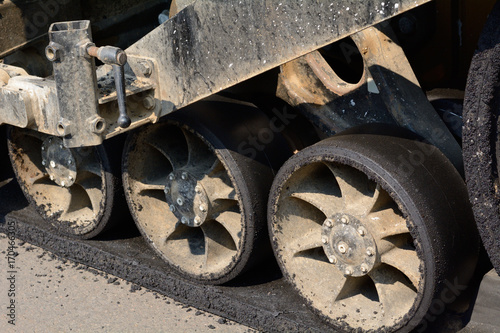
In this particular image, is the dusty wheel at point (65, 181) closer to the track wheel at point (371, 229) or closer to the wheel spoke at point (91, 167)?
the wheel spoke at point (91, 167)

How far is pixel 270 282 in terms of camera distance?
3143 mm

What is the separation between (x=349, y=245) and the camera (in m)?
2.58

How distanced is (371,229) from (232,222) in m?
0.74

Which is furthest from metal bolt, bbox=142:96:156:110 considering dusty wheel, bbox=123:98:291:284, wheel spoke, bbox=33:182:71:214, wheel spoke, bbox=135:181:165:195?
wheel spoke, bbox=33:182:71:214

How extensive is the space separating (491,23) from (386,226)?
798mm

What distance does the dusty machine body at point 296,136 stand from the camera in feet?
7.65

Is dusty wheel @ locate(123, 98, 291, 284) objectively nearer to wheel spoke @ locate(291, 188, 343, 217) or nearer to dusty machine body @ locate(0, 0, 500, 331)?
dusty machine body @ locate(0, 0, 500, 331)

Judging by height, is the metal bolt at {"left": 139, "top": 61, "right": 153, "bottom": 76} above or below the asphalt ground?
above

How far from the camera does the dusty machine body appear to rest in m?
2.33

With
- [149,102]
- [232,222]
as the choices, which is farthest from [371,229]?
[149,102]

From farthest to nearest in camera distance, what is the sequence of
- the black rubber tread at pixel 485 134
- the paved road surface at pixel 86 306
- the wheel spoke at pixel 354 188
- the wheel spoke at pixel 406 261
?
the paved road surface at pixel 86 306 < the wheel spoke at pixel 354 188 < the wheel spoke at pixel 406 261 < the black rubber tread at pixel 485 134

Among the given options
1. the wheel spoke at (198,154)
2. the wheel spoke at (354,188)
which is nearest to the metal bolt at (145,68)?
the wheel spoke at (198,154)

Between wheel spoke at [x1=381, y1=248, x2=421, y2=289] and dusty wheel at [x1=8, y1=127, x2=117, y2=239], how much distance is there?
55.3 inches

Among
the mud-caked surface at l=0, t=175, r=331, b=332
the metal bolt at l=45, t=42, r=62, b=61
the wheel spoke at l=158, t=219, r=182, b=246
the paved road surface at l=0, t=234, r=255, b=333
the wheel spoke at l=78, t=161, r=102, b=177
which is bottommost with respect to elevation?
the paved road surface at l=0, t=234, r=255, b=333
